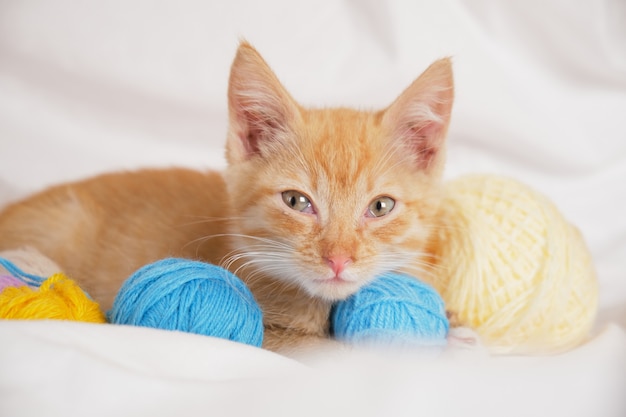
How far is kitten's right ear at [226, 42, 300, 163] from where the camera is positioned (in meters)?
1.82

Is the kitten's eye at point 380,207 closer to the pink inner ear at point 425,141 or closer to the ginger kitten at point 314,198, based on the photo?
the ginger kitten at point 314,198

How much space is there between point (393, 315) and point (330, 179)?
356 millimetres

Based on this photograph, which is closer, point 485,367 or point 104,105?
point 485,367

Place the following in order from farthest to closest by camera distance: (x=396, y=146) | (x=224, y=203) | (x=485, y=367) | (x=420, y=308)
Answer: (x=224, y=203) < (x=396, y=146) < (x=420, y=308) < (x=485, y=367)

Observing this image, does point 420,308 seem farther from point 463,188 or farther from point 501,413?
point 463,188

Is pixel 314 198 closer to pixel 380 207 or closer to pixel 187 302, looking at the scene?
pixel 380 207

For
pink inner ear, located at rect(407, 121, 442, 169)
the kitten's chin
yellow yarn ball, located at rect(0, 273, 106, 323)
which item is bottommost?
yellow yarn ball, located at rect(0, 273, 106, 323)

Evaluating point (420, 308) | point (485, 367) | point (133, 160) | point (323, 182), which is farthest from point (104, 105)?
point (485, 367)

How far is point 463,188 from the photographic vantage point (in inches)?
84.8

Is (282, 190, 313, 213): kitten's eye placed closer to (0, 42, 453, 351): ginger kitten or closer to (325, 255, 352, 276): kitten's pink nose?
(0, 42, 453, 351): ginger kitten

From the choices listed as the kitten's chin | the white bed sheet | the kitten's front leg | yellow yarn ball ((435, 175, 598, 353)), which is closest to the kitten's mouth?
the kitten's chin

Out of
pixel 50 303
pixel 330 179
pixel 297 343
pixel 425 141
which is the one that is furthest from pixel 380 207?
pixel 50 303

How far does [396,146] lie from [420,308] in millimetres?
426

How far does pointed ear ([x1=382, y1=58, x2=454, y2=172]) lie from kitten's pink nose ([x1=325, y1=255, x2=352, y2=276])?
408 millimetres
